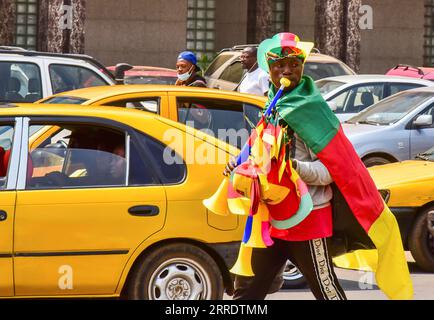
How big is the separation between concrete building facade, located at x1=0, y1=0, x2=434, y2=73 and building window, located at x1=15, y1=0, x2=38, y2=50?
63.0 inches

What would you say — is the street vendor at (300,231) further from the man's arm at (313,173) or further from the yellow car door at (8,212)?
the yellow car door at (8,212)

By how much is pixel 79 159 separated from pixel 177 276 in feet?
3.17

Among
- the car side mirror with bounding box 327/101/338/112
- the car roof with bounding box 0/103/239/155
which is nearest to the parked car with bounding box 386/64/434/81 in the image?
the car side mirror with bounding box 327/101/338/112

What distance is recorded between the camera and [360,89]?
59.1 feet

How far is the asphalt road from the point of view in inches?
367

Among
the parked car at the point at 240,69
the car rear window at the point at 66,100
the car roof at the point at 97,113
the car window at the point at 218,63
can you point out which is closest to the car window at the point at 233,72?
the parked car at the point at 240,69

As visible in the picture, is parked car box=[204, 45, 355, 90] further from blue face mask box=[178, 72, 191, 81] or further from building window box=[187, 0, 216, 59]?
building window box=[187, 0, 216, 59]

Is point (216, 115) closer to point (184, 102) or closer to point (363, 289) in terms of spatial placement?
point (184, 102)

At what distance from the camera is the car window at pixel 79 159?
7.70 m

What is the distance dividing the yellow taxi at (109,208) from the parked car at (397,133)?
7296 millimetres

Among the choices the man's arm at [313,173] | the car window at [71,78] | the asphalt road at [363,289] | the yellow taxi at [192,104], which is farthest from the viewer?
the car window at [71,78]

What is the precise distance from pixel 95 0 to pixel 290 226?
26.4m

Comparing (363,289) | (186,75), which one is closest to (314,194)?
(363,289)

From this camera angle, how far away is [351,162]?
20.9ft
